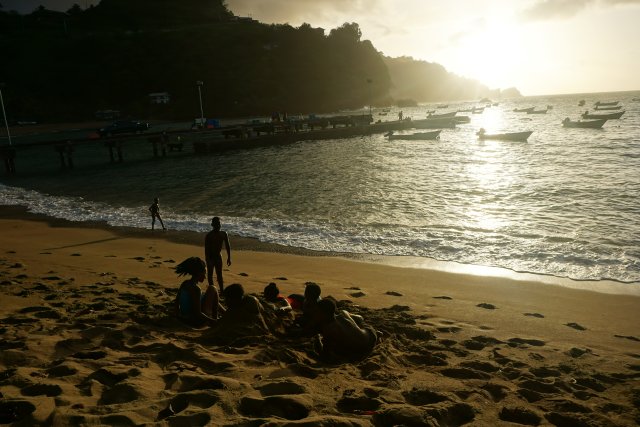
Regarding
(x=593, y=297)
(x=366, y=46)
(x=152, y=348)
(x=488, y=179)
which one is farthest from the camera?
(x=366, y=46)

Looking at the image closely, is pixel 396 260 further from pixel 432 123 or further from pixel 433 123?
pixel 433 123

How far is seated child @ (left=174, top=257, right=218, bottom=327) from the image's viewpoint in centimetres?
753

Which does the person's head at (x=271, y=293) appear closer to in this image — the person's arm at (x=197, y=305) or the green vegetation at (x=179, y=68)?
the person's arm at (x=197, y=305)

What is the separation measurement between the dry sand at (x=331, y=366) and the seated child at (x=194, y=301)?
29cm

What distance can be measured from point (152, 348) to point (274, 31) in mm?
160050

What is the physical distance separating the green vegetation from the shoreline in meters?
102

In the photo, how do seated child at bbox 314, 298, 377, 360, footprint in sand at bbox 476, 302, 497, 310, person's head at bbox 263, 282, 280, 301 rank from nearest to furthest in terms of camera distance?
seated child at bbox 314, 298, 377, 360 < person's head at bbox 263, 282, 280, 301 < footprint in sand at bbox 476, 302, 497, 310

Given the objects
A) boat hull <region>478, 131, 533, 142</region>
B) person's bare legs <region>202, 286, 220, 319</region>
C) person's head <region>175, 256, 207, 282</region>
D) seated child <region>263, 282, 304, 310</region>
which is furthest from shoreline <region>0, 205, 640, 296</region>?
boat hull <region>478, 131, 533, 142</region>

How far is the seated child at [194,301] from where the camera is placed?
297 inches

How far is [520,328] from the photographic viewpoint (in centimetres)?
831

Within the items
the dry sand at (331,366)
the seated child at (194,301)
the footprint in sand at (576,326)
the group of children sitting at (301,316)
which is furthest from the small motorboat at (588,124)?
the seated child at (194,301)

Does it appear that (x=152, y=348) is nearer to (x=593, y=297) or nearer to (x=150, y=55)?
(x=593, y=297)

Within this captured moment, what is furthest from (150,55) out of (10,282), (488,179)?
(10,282)

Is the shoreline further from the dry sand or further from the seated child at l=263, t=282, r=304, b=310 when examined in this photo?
the seated child at l=263, t=282, r=304, b=310
